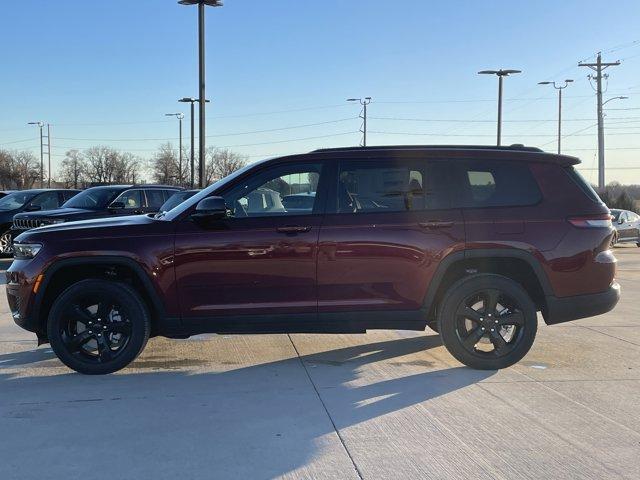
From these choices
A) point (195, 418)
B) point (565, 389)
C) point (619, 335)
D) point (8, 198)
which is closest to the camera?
point (195, 418)

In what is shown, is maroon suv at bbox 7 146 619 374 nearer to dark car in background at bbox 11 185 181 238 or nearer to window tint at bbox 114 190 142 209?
dark car in background at bbox 11 185 181 238

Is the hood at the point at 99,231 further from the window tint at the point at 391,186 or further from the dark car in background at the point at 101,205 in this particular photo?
the dark car in background at the point at 101,205

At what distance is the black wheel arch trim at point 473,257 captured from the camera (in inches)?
213

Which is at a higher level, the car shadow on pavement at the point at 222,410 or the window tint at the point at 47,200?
the window tint at the point at 47,200

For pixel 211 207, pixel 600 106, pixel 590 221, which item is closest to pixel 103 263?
pixel 211 207

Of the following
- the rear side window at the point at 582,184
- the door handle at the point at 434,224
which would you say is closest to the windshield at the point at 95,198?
the door handle at the point at 434,224

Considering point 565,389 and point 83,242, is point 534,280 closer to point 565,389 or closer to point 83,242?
point 565,389

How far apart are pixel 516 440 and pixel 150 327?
320 centimetres

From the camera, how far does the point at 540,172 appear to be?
563cm

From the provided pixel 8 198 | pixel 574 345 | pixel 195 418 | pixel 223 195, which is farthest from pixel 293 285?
pixel 8 198

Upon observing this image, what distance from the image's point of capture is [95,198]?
13.9m

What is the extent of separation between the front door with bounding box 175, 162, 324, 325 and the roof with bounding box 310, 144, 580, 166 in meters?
0.67

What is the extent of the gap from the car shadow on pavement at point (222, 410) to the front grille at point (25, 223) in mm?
7535

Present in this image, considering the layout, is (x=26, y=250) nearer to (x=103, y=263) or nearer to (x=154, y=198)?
(x=103, y=263)
